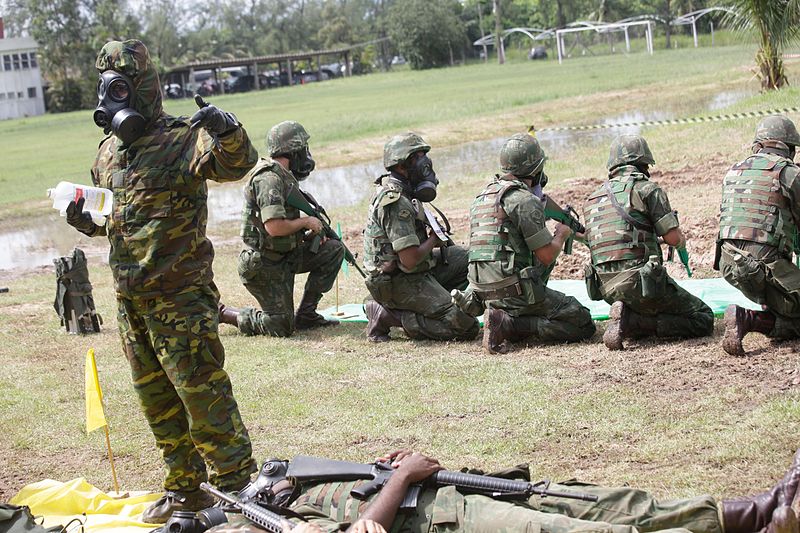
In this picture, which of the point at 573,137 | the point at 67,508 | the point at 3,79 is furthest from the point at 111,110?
the point at 3,79

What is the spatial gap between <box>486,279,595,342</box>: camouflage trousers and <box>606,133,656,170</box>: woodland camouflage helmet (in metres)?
1.19

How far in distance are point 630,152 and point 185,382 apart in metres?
4.32

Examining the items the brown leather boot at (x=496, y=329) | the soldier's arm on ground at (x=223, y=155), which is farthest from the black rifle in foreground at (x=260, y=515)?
the brown leather boot at (x=496, y=329)

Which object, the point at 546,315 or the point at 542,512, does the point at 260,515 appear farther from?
the point at 546,315

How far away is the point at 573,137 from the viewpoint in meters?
24.9

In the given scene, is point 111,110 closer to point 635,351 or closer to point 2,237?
point 635,351

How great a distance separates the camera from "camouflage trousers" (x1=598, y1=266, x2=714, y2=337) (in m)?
8.23

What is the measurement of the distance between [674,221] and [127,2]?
97.1 meters

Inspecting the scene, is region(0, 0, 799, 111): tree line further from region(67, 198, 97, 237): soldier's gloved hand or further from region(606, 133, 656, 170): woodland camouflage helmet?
region(67, 198, 97, 237): soldier's gloved hand

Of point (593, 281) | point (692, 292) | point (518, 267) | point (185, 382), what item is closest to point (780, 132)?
point (593, 281)

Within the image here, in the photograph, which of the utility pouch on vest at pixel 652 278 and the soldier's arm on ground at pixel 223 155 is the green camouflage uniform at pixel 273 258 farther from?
the soldier's arm on ground at pixel 223 155

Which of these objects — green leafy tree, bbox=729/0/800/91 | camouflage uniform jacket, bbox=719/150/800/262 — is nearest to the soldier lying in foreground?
camouflage uniform jacket, bbox=719/150/800/262

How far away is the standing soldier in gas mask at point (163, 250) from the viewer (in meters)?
5.76

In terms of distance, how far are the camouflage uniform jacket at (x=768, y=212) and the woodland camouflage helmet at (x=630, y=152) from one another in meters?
0.80
